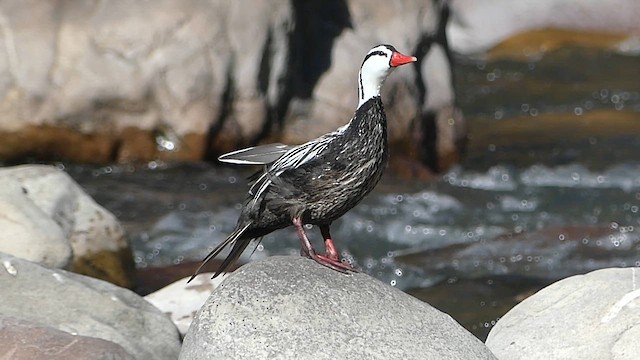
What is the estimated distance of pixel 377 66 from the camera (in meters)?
4.68

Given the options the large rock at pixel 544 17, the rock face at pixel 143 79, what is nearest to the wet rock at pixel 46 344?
the rock face at pixel 143 79

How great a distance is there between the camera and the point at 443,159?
11.0m

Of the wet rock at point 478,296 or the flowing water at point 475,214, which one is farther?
the flowing water at point 475,214

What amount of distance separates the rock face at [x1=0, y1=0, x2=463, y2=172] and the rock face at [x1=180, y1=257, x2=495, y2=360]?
18.1ft

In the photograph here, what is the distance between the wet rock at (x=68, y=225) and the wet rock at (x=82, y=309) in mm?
803

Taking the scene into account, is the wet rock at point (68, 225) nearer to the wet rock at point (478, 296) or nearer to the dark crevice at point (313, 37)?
the wet rock at point (478, 296)

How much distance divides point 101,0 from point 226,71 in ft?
3.70

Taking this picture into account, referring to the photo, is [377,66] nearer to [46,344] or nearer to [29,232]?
[46,344]

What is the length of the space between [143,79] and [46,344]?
571 centimetres

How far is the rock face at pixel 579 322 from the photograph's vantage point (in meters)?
4.86

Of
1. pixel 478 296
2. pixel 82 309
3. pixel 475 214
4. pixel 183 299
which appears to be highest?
pixel 82 309

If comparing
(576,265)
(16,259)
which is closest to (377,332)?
A: (16,259)

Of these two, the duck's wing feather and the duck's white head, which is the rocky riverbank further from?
the duck's white head

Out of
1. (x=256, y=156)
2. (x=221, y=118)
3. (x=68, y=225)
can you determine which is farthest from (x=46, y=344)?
(x=221, y=118)
